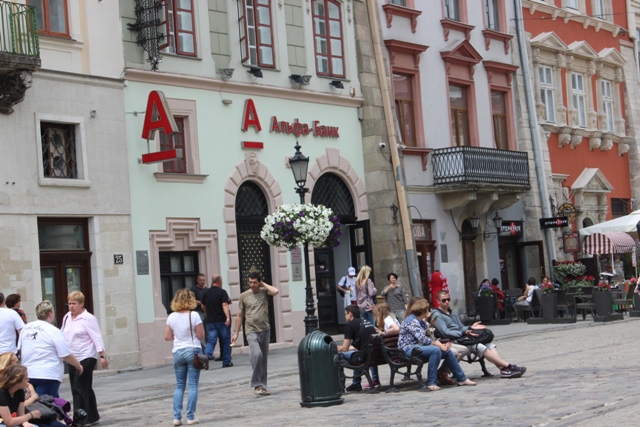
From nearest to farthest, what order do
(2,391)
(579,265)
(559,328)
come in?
1. (2,391)
2. (559,328)
3. (579,265)

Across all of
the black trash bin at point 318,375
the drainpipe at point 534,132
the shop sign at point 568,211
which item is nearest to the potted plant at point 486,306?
the drainpipe at point 534,132

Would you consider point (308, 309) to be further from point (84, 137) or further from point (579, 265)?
point (579, 265)

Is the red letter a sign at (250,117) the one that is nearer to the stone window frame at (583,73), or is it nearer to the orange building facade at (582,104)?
the orange building facade at (582,104)

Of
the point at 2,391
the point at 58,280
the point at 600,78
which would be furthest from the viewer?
the point at 600,78

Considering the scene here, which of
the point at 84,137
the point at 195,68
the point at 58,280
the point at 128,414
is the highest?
the point at 195,68

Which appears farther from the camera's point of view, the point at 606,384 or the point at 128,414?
the point at 128,414

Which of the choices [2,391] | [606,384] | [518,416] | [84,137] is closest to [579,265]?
[84,137]

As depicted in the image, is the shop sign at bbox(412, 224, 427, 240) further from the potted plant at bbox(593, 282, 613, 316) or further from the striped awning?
the striped awning

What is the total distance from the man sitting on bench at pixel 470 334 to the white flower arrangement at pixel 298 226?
4439 millimetres

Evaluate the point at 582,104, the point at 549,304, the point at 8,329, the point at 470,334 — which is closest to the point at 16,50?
the point at 8,329

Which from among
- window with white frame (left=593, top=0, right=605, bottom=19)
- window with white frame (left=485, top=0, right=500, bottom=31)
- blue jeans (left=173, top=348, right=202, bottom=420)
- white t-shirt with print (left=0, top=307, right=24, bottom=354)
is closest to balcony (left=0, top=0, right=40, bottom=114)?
white t-shirt with print (left=0, top=307, right=24, bottom=354)

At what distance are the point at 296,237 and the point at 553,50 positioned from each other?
1897 cm

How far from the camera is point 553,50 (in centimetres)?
3694

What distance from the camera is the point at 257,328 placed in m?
16.7
